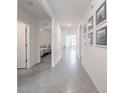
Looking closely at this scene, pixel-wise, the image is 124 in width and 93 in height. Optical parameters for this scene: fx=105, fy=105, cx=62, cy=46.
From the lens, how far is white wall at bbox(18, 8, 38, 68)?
444 centimetres

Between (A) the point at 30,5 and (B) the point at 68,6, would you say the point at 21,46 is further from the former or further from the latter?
(B) the point at 68,6

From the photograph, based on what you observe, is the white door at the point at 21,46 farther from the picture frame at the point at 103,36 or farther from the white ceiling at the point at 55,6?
the picture frame at the point at 103,36

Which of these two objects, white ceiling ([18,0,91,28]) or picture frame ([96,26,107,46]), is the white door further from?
picture frame ([96,26,107,46])

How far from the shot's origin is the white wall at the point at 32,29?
4441 millimetres

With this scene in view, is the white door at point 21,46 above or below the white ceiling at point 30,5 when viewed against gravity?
below

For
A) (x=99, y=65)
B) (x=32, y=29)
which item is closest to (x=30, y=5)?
(x=32, y=29)

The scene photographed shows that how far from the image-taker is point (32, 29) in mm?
5531

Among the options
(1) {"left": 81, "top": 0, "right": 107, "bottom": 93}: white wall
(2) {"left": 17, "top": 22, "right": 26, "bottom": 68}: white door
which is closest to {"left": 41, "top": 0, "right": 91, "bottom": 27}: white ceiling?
(1) {"left": 81, "top": 0, "right": 107, "bottom": 93}: white wall

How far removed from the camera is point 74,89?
2.80 meters

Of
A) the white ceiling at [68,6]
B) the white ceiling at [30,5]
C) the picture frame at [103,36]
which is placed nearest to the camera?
the picture frame at [103,36]

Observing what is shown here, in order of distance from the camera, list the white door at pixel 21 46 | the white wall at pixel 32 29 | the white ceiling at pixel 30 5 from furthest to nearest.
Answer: the white door at pixel 21 46 → the white wall at pixel 32 29 → the white ceiling at pixel 30 5

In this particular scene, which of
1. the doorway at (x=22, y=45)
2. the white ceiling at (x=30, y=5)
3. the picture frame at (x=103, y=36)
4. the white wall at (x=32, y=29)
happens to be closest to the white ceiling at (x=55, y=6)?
the white ceiling at (x=30, y=5)
